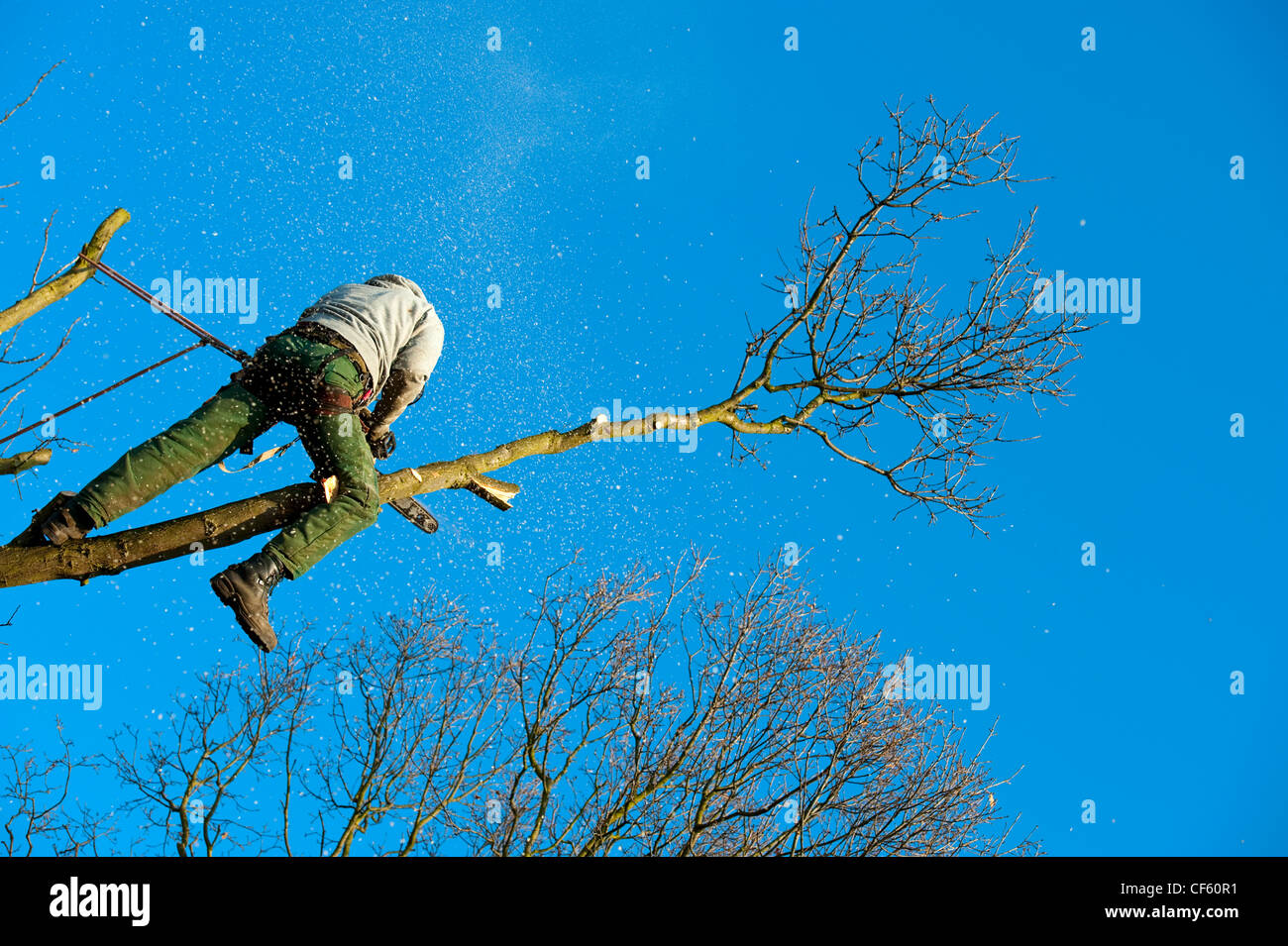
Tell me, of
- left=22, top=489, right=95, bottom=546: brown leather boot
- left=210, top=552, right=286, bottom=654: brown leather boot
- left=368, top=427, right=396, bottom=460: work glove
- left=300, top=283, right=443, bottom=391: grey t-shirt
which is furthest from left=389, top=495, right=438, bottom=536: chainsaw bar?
left=22, top=489, right=95, bottom=546: brown leather boot

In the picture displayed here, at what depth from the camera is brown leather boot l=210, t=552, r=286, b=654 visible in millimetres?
3618

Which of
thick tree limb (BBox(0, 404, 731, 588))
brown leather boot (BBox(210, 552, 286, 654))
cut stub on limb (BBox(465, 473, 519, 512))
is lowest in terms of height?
brown leather boot (BBox(210, 552, 286, 654))

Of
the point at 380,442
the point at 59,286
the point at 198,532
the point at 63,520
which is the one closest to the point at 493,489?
the point at 380,442

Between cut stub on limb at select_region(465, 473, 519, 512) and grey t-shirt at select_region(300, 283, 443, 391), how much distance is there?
576 mm

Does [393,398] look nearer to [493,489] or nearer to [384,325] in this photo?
[384,325]

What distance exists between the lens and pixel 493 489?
193 inches

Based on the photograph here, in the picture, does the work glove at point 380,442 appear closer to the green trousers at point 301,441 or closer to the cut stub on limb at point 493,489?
the cut stub on limb at point 493,489

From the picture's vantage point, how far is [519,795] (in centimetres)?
1051

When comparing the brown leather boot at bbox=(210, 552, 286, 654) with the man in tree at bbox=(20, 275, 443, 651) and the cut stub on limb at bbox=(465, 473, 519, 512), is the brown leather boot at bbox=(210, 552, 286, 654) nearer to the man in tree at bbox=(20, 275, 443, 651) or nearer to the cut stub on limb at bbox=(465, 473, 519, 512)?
the man in tree at bbox=(20, 275, 443, 651)

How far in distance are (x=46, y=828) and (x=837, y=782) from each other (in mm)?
8114

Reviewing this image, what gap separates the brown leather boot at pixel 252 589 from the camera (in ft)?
11.9
